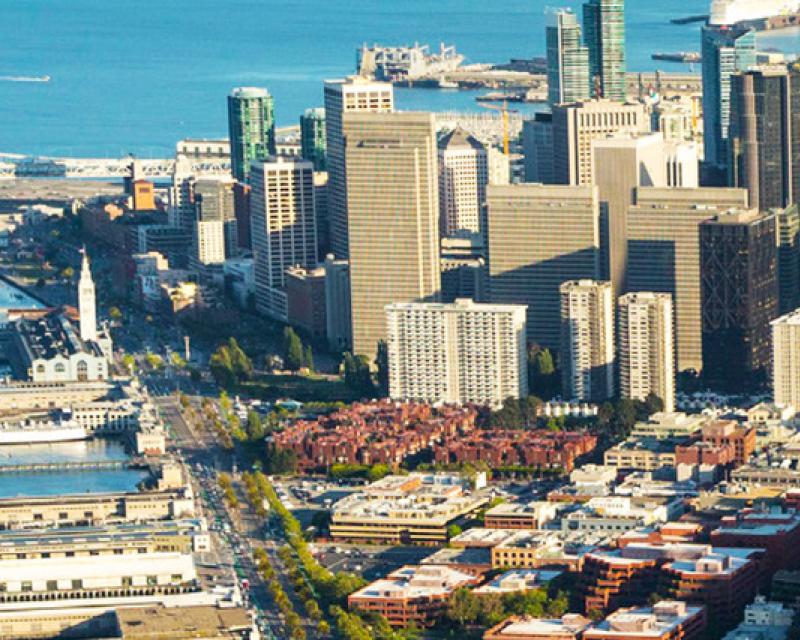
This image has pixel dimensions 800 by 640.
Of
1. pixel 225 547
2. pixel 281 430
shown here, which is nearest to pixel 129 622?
pixel 225 547

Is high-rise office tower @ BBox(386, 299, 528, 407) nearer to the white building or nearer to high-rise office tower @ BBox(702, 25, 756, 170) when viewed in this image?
the white building

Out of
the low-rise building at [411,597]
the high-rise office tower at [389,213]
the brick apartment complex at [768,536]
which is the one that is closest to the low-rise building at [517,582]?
the low-rise building at [411,597]

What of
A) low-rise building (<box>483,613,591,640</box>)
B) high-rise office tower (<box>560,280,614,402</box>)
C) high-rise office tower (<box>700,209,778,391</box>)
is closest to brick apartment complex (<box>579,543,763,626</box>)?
low-rise building (<box>483,613,591,640</box>)

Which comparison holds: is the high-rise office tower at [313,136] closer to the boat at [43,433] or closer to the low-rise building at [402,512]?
the boat at [43,433]

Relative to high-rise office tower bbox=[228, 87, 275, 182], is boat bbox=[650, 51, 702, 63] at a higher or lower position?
higher

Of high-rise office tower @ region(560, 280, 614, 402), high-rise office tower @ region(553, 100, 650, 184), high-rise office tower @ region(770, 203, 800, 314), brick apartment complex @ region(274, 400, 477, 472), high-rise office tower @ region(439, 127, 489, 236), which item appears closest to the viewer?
brick apartment complex @ region(274, 400, 477, 472)

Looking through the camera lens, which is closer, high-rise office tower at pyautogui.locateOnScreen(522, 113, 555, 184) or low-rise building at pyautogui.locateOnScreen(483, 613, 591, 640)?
low-rise building at pyautogui.locateOnScreen(483, 613, 591, 640)

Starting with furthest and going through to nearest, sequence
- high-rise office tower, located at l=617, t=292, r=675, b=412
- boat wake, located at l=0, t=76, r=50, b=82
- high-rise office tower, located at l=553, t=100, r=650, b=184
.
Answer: boat wake, located at l=0, t=76, r=50, b=82, high-rise office tower, located at l=553, t=100, r=650, b=184, high-rise office tower, located at l=617, t=292, r=675, b=412
